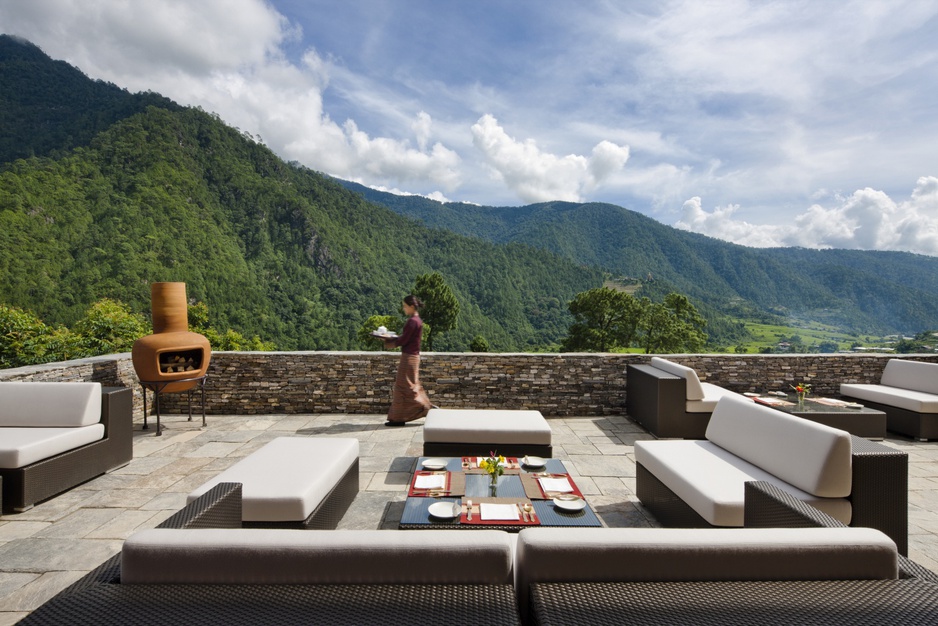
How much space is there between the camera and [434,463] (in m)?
3.26

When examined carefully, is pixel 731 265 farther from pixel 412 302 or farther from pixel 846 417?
pixel 412 302

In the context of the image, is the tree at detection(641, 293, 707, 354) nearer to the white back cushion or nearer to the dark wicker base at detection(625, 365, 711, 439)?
the white back cushion

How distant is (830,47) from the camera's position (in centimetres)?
727

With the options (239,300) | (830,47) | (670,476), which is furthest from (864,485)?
(239,300)

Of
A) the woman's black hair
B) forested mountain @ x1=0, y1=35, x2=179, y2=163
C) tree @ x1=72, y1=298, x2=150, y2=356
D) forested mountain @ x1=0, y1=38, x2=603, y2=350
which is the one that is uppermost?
forested mountain @ x1=0, y1=35, x2=179, y2=163

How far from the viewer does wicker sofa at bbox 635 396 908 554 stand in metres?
2.54

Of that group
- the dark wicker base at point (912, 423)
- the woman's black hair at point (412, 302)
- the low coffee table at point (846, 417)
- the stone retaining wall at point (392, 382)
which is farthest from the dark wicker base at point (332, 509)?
the dark wicker base at point (912, 423)

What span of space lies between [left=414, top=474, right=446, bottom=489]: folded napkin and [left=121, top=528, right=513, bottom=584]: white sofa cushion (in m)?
1.60

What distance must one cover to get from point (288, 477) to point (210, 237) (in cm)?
3230

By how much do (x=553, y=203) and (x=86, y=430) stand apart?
84.0 meters

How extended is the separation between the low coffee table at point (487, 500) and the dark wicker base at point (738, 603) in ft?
3.73

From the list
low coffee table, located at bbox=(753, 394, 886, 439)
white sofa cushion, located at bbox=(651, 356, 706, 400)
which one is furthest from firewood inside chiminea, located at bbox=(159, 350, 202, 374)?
low coffee table, located at bbox=(753, 394, 886, 439)

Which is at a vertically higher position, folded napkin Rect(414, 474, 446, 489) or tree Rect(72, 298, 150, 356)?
tree Rect(72, 298, 150, 356)

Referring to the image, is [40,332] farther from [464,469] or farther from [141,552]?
[141,552]
